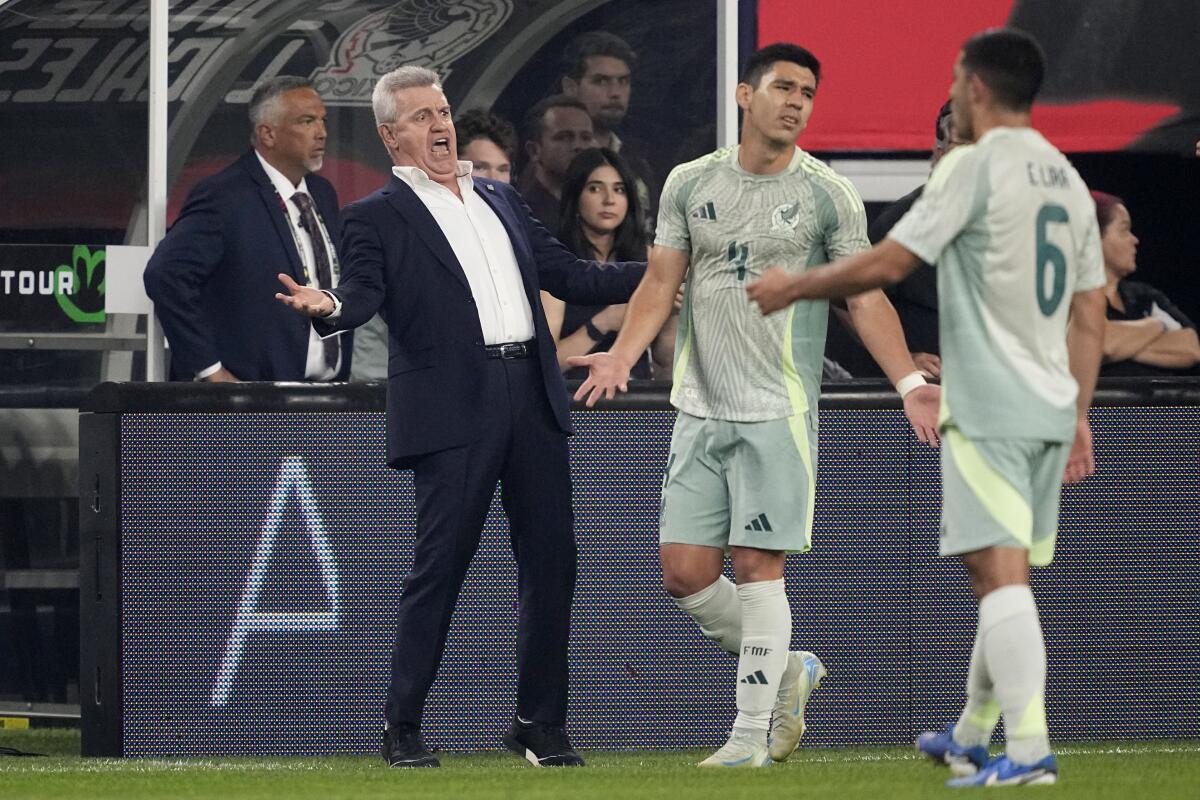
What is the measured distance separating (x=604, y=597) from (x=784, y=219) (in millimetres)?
2016

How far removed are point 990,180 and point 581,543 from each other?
319cm

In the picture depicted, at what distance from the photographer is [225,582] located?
8.46 metres

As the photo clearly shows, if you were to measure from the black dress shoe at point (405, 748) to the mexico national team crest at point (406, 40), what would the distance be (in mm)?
3394

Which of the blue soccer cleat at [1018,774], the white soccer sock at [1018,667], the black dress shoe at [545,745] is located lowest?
the black dress shoe at [545,745]

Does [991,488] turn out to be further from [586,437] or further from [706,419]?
[586,437]

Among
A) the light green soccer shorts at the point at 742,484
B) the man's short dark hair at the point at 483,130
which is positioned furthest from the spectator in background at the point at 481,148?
the light green soccer shorts at the point at 742,484

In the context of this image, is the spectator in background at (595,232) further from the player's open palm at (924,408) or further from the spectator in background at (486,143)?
the player's open palm at (924,408)

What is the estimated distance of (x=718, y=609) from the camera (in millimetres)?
7328

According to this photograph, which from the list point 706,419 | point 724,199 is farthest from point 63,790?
point 724,199

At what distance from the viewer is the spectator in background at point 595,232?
9.15 metres

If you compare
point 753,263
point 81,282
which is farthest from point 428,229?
point 81,282

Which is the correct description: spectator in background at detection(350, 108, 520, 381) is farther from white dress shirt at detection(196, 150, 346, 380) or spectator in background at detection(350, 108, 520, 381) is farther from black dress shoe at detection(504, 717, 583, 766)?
black dress shoe at detection(504, 717, 583, 766)

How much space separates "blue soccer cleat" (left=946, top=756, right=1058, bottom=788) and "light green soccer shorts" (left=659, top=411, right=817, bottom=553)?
1413mm

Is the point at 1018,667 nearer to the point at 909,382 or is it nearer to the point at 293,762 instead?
the point at 909,382
